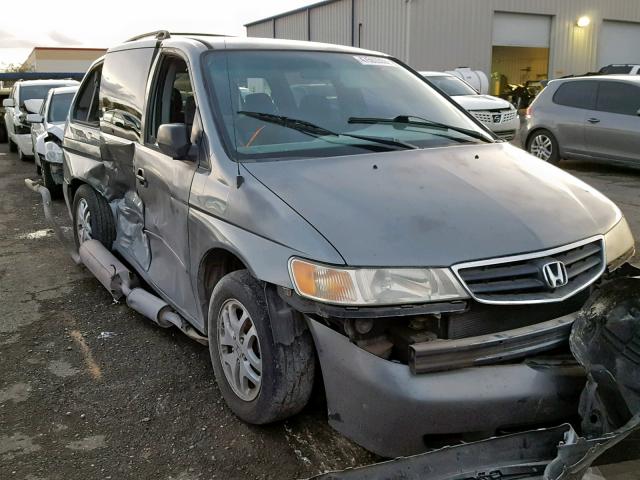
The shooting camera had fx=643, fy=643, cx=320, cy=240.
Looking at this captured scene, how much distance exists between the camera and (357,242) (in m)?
2.49

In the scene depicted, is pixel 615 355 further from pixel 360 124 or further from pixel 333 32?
pixel 333 32

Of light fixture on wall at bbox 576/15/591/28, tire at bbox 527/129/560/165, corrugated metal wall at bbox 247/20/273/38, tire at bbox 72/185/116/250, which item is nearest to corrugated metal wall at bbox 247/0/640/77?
light fixture on wall at bbox 576/15/591/28

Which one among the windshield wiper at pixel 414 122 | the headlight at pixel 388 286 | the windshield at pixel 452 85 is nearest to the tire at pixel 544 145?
the windshield at pixel 452 85

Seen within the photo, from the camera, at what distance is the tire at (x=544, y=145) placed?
36.0 ft

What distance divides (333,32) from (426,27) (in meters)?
5.34

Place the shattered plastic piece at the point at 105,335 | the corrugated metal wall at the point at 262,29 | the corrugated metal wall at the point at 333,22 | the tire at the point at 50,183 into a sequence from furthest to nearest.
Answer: the corrugated metal wall at the point at 262,29
the corrugated metal wall at the point at 333,22
the tire at the point at 50,183
the shattered plastic piece at the point at 105,335

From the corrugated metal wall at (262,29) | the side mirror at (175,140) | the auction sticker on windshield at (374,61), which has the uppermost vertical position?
the corrugated metal wall at (262,29)

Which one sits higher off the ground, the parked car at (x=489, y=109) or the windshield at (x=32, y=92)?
the windshield at (x=32, y=92)

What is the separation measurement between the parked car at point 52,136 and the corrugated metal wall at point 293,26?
20.4 m

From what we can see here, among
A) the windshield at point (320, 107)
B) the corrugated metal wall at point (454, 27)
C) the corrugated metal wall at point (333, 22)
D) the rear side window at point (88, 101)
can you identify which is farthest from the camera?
the corrugated metal wall at point (333, 22)

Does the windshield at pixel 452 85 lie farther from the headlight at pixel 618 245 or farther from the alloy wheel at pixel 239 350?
the alloy wheel at pixel 239 350

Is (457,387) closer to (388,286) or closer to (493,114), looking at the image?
(388,286)

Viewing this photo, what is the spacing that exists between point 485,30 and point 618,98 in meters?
15.9

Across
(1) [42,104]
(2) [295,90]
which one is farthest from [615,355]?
(1) [42,104]
